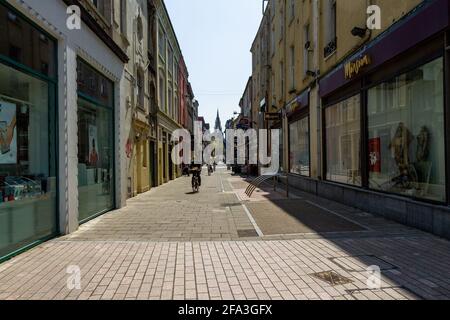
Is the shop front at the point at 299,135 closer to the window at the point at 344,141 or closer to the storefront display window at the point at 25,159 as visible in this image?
the window at the point at 344,141

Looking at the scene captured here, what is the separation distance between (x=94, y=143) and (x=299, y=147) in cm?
1116

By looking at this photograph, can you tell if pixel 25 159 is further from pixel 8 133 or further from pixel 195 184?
pixel 195 184

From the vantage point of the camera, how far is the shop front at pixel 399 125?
685cm

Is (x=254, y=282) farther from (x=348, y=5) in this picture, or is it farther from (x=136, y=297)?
(x=348, y=5)

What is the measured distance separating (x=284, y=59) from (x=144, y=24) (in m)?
8.32

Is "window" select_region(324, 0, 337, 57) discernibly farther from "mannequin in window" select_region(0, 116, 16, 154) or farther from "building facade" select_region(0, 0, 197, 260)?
"mannequin in window" select_region(0, 116, 16, 154)

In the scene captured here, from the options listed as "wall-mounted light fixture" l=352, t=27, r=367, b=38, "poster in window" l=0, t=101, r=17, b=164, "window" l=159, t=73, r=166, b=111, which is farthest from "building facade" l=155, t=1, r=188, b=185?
"poster in window" l=0, t=101, r=17, b=164

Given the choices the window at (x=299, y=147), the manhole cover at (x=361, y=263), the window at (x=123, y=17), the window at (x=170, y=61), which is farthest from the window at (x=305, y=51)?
the window at (x=170, y=61)

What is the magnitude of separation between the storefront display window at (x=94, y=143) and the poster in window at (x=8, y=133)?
2.57m

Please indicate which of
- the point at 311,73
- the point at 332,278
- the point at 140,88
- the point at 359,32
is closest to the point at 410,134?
the point at 359,32

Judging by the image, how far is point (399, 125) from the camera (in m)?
8.67

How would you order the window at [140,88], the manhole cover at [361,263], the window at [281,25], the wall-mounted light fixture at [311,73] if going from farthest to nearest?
the window at [281,25] < the window at [140,88] < the wall-mounted light fixture at [311,73] < the manhole cover at [361,263]

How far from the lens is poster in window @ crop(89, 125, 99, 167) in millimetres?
9148
